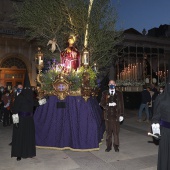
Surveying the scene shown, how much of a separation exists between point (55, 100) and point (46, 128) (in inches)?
37.3

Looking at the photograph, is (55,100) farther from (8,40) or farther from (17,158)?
(8,40)

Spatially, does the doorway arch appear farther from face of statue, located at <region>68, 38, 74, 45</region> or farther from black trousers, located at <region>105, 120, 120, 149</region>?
black trousers, located at <region>105, 120, 120, 149</region>

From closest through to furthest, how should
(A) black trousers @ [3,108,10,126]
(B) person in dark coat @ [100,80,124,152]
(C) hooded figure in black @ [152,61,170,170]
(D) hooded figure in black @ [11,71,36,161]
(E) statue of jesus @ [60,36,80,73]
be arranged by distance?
(C) hooded figure in black @ [152,61,170,170]
(D) hooded figure in black @ [11,71,36,161]
(B) person in dark coat @ [100,80,124,152]
(E) statue of jesus @ [60,36,80,73]
(A) black trousers @ [3,108,10,126]

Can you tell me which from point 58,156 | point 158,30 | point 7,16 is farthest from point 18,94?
point 158,30

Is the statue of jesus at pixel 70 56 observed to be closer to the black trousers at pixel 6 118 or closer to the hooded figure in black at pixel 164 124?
the hooded figure in black at pixel 164 124

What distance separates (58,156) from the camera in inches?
250

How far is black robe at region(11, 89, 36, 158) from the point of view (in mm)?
5945

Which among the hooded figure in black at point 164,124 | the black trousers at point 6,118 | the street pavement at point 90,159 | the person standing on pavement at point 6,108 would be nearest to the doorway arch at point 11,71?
the person standing on pavement at point 6,108

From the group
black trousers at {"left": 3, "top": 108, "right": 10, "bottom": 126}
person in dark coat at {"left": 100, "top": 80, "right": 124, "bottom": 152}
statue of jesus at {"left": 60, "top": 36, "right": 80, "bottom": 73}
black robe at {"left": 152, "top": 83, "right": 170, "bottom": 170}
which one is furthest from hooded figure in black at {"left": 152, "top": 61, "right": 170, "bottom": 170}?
black trousers at {"left": 3, "top": 108, "right": 10, "bottom": 126}

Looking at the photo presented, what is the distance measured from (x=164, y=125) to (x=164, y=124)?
2 cm

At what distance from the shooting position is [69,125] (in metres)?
7.03

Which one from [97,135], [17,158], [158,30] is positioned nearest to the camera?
[17,158]

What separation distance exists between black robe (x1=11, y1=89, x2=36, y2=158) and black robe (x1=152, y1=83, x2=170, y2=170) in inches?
139

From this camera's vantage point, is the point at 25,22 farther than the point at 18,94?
Yes
